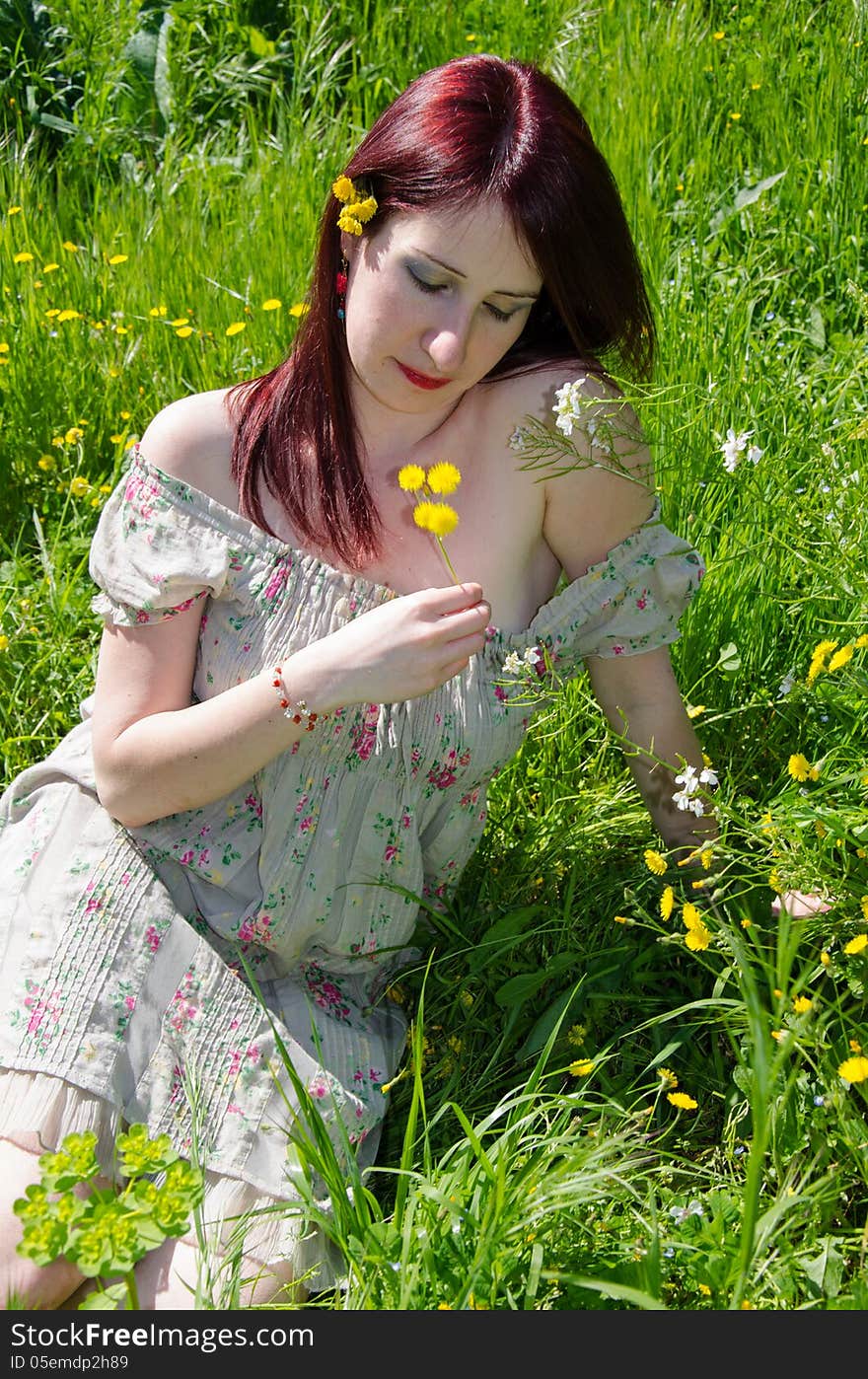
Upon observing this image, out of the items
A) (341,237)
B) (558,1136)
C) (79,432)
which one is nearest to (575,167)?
(341,237)

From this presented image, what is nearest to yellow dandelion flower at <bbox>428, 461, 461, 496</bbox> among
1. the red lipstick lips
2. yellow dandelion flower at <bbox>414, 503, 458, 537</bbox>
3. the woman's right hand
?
yellow dandelion flower at <bbox>414, 503, 458, 537</bbox>

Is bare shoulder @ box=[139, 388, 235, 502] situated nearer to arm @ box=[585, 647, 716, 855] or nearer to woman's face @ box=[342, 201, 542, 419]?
woman's face @ box=[342, 201, 542, 419]

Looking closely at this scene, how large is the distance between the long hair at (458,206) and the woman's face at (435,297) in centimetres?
2

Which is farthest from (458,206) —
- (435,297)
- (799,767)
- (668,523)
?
(668,523)

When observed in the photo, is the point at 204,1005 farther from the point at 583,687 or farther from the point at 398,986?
the point at 583,687

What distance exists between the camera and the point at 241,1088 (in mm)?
1867

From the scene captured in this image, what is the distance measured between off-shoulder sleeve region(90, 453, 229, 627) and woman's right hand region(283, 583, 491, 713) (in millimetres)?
249

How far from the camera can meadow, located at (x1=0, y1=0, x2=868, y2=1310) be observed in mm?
1585

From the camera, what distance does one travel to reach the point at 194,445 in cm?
190

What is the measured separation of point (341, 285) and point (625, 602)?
60 cm

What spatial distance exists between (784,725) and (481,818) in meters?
0.56

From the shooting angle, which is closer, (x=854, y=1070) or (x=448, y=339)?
(x=854, y=1070)

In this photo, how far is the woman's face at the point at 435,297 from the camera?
5.63ft

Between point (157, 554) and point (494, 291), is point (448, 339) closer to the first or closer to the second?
point (494, 291)
